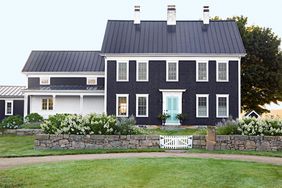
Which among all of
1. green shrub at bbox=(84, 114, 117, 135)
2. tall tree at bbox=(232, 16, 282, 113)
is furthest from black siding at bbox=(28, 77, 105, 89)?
green shrub at bbox=(84, 114, 117, 135)

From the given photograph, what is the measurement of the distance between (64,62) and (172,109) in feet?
37.8

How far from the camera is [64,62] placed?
36.2m

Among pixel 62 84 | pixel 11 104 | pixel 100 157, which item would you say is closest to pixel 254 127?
pixel 100 157

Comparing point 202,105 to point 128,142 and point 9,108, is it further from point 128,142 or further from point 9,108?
point 9,108

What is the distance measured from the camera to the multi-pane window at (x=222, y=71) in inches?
1190

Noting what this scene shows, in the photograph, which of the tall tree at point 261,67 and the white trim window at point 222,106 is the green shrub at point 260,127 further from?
the tall tree at point 261,67

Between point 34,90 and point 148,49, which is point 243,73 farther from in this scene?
point 34,90

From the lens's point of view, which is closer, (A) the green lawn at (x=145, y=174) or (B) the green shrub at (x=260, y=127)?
(A) the green lawn at (x=145, y=174)

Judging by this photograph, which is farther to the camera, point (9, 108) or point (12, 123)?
point (9, 108)

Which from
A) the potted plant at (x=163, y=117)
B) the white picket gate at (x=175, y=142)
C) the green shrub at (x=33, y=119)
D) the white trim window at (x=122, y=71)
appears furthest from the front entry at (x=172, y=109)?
the white picket gate at (x=175, y=142)

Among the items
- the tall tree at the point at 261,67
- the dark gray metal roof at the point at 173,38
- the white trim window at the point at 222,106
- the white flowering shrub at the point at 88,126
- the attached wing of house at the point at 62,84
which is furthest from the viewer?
Result: the tall tree at the point at 261,67

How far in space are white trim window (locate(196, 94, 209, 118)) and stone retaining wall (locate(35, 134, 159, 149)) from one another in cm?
1275

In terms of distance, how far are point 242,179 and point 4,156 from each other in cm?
907

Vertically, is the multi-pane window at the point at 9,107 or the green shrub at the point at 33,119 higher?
the multi-pane window at the point at 9,107
